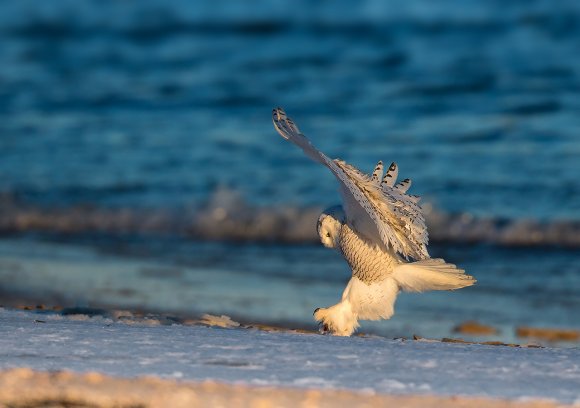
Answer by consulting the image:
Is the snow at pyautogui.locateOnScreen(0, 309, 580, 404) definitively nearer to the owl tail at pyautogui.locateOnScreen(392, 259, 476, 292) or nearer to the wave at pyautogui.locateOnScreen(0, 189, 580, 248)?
the owl tail at pyautogui.locateOnScreen(392, 259, 476, 292)

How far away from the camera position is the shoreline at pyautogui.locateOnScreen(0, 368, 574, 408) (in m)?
3.09

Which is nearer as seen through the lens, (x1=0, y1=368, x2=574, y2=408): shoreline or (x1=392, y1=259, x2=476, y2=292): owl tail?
(x1=0, y1=368, x2=574, y2=408): shoreline

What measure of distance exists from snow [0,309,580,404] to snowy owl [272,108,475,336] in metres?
0.51

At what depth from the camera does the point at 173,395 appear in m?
3.13

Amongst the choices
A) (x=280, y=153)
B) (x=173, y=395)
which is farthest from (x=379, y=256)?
(x=280, y=153)

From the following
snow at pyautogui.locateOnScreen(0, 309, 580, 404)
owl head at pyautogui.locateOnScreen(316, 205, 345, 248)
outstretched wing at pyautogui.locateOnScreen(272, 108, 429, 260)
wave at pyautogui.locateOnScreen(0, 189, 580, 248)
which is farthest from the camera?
wave at pyautogui.locateOnScreen(0, 189, 580, 248)

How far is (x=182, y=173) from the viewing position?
10.2 m

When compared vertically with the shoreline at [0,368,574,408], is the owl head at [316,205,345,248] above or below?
above

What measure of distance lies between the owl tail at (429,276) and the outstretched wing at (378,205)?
0.08m

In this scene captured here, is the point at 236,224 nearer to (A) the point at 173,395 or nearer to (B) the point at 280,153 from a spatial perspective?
(B) the point at 280,153

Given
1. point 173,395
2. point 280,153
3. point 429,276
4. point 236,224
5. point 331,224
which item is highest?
point 280,153

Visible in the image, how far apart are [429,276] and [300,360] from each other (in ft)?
3.97

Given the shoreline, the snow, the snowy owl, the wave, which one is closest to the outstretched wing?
the snowy owl

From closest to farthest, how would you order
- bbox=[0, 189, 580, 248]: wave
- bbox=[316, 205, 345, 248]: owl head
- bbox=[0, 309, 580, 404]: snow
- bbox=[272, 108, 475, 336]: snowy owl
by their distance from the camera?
1. bbox=[0, 309, 580, 404]: snow
2. bbox=[272, 108, 475, 336]: snowy owl
3. bbox=[316, 205, 345, 248]: owl head
4. bbox=[0, 189, 580, 248]: wave
